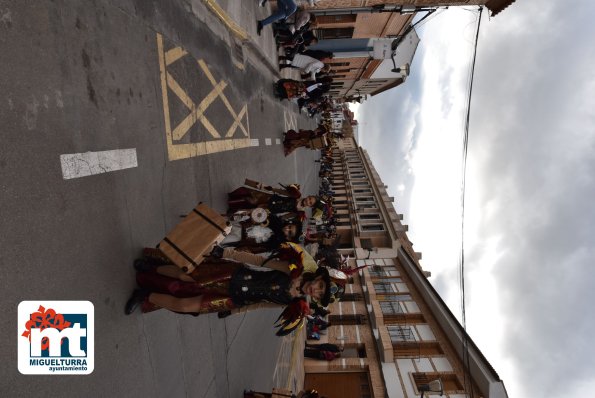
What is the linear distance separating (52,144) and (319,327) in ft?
61.0

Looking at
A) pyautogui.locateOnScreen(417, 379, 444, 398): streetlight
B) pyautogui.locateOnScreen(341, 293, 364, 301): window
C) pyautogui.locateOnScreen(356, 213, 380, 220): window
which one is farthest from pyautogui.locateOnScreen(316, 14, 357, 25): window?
pyautogui.locateOnScreen(356, 213, 380, 220): window

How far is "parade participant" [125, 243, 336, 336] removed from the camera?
15.8 feet

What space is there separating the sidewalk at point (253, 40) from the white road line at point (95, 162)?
4351 mm

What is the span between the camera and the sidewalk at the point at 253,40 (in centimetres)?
884

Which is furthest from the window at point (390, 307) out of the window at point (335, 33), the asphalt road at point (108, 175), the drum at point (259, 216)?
the window at point (335, 33)

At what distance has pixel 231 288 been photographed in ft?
16.3

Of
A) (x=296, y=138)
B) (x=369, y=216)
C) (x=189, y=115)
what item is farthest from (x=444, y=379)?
(x=369, y=216)

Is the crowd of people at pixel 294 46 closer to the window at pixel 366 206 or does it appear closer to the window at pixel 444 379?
the window at pixel 444 379

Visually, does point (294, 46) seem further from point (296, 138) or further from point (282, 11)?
point (282, 11)

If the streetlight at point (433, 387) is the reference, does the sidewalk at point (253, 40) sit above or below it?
above

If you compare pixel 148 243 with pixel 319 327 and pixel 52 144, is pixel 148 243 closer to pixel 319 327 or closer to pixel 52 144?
pixel 52 144

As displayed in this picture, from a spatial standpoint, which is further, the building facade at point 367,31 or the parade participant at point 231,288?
the building facade at point 367,31

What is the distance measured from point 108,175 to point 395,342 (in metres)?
17.0

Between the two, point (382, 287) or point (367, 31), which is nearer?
point (382, 287)
